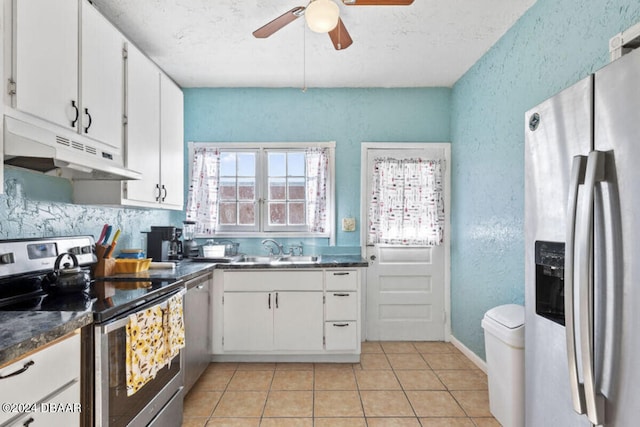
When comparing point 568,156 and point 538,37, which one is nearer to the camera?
point 568,156

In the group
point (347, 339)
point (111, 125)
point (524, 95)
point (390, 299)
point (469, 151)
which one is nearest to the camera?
point (111, 125)

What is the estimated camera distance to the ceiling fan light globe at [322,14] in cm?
174

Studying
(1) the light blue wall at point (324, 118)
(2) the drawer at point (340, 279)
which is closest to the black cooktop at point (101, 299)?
(2) the drawer at point (340, 279)

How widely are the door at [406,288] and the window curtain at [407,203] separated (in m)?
0.06

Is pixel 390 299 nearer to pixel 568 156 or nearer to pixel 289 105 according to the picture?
pixel 289 105

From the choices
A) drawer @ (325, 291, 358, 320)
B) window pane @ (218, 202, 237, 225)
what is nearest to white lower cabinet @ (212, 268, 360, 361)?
drawer @ (325, 291, 358, 320)

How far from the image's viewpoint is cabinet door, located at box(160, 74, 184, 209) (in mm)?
2824

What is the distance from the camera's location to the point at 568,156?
1.23 metres

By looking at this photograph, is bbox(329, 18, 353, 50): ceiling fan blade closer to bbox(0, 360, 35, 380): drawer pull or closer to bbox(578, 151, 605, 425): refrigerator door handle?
bbox(578, 151, 605, 425): refrigerator door handle

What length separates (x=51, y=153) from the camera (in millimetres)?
1445

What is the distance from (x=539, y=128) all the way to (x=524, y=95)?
1.20m

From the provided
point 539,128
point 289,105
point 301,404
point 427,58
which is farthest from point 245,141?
point 539,128

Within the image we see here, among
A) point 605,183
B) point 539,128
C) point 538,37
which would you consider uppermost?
point 538,37

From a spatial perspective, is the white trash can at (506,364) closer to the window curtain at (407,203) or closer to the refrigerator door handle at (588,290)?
the refrigerator door handle at (588,290)
